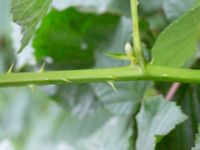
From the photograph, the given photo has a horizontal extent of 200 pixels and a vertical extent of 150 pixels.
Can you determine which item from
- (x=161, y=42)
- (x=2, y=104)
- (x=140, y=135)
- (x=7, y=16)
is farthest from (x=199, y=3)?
(x=2, y=104)

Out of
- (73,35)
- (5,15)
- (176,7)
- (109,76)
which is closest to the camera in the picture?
(109,76)

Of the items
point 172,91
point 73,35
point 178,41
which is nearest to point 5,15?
point 73,35

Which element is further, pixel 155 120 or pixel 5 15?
pixel 5 15

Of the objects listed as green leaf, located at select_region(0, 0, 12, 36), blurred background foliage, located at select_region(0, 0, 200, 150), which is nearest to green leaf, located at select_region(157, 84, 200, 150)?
blurred background foliage, located at select_region(0, 0, 200, 150)

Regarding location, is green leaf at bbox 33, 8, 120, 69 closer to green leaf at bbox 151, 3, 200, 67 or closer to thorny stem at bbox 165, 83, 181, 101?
thorny stem at bbox 165, 83, 181, 101

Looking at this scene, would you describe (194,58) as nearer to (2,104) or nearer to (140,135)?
(140,135)

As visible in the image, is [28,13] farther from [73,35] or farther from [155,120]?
[73,35]

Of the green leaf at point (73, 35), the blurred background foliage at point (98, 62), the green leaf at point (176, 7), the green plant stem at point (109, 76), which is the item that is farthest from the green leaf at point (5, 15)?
the green plant stem at point (109, 76)

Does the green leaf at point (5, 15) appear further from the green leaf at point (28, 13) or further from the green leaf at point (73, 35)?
the green leaf at point (28, 13)
